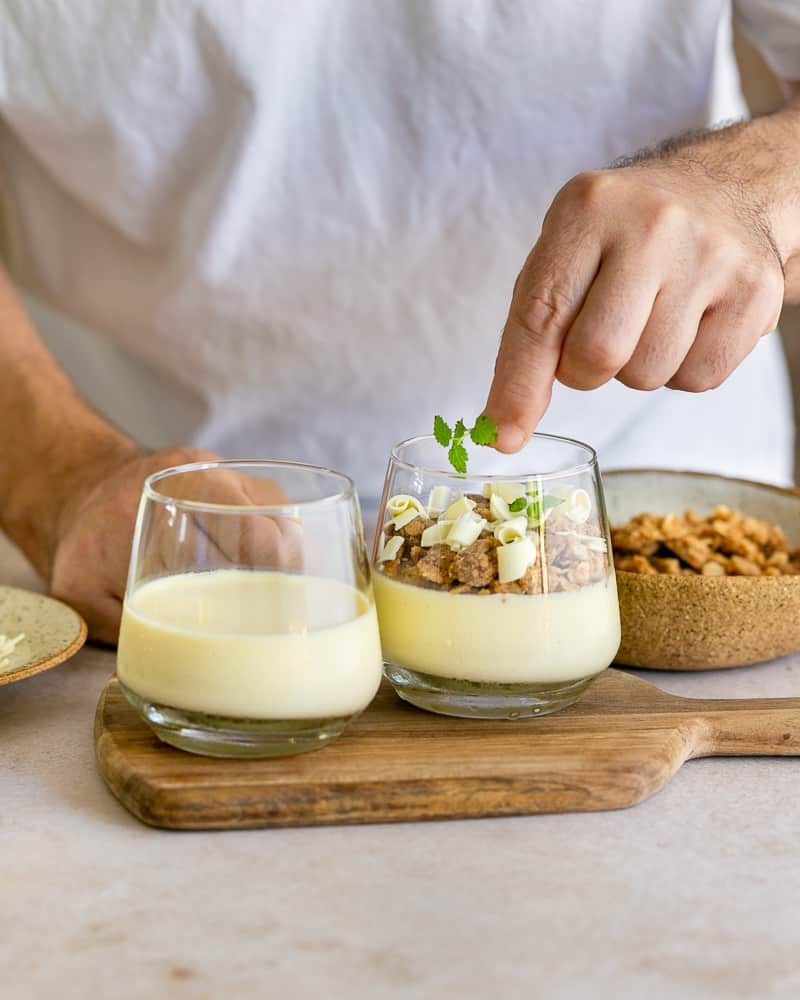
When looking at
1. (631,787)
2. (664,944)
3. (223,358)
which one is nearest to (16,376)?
(223,358)

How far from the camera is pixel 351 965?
60cm

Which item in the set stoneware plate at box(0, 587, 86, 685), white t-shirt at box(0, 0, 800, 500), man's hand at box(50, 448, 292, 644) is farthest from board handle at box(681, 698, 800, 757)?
white t-shirt at box(0, 0, 800, 500)

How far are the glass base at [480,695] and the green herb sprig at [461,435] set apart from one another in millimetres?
148

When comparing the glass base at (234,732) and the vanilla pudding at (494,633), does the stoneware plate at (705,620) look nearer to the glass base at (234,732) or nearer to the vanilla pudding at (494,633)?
the vanilla pudding at (494,633)

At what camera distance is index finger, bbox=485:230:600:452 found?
0.86m

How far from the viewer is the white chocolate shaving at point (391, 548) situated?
2.82ft

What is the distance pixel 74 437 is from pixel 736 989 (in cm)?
93

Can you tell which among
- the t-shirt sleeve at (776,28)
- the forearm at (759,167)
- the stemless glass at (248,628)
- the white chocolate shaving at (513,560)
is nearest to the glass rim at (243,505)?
the stemless glass at (248,628)

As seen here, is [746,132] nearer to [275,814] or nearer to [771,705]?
[771,705]

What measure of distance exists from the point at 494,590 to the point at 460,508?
6cm

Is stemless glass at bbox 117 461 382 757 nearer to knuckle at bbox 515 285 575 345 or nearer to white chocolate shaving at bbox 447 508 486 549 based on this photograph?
white chocolate shaving at bbox 447 508 486 549

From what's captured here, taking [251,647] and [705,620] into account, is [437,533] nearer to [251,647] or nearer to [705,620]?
[251,647]

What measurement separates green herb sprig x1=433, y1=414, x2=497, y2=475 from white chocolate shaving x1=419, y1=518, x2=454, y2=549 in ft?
0.13

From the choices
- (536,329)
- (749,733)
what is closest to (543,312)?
(536,329)
